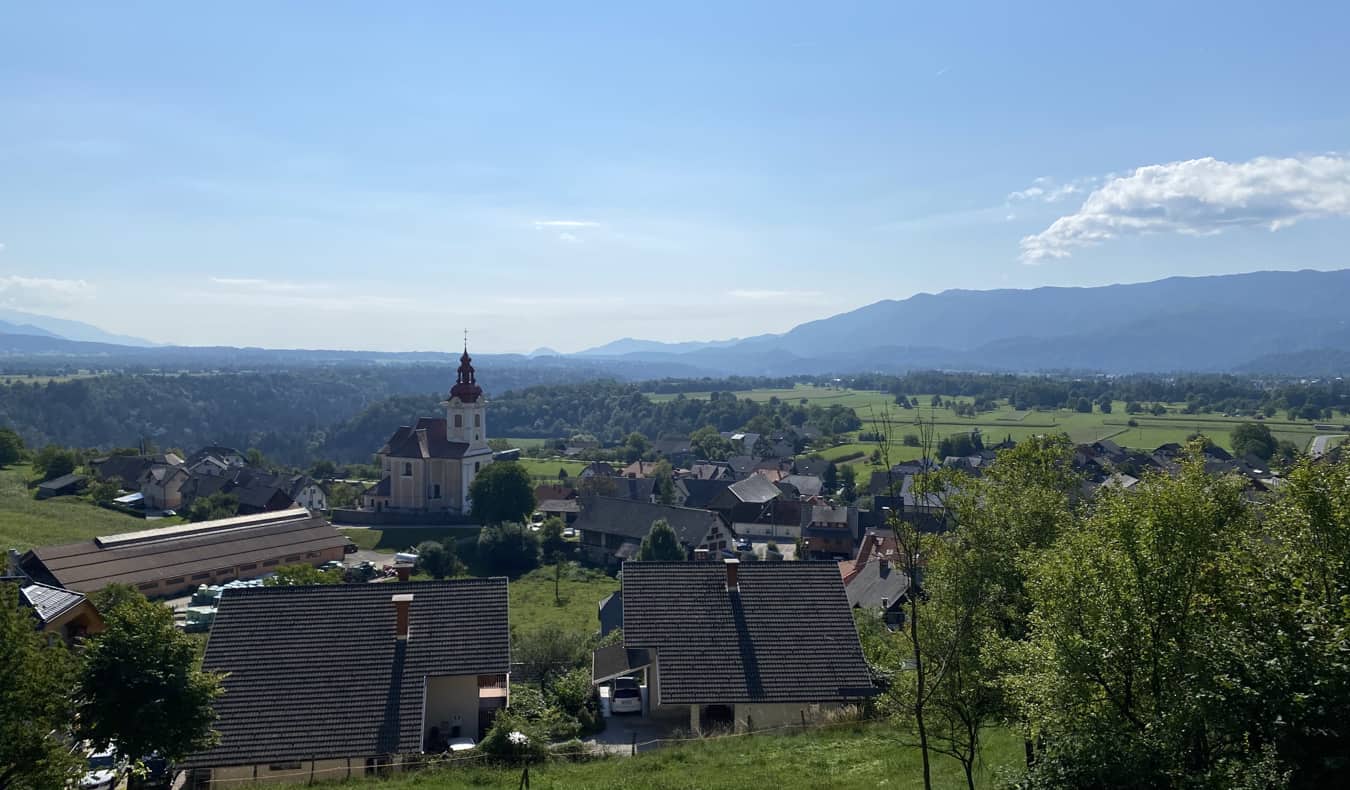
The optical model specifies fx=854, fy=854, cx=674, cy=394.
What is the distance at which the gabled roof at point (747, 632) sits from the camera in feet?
63.4

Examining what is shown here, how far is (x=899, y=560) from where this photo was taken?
9.78 metres

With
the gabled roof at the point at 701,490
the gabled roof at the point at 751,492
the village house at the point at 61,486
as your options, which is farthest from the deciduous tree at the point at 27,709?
the gabled roof at the point at 701,490

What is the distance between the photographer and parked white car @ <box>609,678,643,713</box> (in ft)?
68.2

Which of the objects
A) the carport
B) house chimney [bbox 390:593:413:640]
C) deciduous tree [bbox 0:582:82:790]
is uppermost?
deciduous tree [bbox 0:582:82:790]

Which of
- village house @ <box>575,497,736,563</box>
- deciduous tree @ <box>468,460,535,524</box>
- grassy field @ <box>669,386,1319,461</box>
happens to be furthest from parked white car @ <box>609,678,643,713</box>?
grassy field @ <box>669,386,1319,461</box>

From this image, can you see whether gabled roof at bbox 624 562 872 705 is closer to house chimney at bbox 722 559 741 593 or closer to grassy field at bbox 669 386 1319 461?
house chimney at bbox 722 559 741 593

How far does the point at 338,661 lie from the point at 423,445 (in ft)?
161

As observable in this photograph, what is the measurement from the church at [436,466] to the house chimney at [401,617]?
4612cm

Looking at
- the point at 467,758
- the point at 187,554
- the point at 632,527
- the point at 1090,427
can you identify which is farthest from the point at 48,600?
the point at 1090,427

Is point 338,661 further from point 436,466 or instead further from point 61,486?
point 61,486

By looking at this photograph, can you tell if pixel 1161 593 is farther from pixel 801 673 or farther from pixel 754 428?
pixel 754 428

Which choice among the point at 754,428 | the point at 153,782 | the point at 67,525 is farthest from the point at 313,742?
the point at 754,428

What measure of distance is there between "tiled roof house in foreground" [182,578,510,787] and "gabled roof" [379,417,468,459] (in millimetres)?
45925

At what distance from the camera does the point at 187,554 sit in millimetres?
44844
